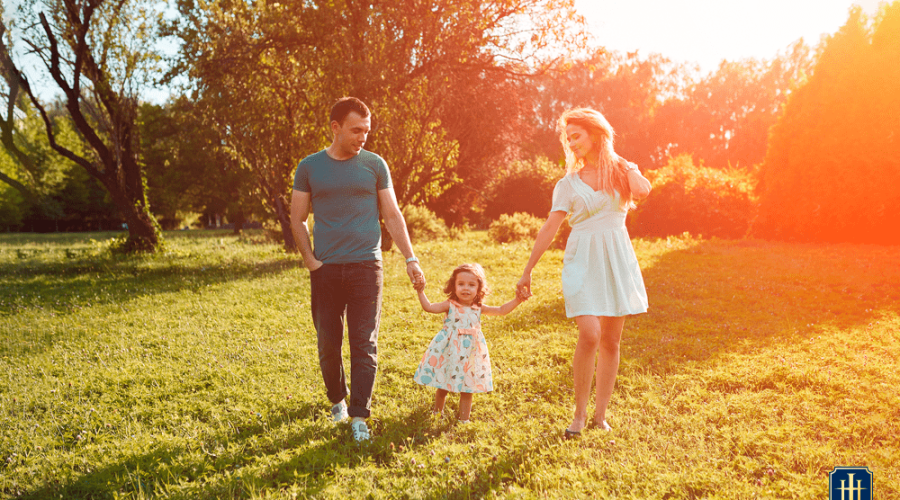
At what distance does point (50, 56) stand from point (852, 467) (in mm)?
17113

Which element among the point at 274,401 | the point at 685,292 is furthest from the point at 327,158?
the point at 685,292

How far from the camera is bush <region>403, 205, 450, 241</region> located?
818 inches

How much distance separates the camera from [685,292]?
30.5 feet

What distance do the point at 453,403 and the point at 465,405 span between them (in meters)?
0.47

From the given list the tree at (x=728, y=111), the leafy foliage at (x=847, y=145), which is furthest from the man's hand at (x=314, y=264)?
the tree at (x=728, y=111)

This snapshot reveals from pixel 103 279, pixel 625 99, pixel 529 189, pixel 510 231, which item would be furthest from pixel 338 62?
pixel 625 99

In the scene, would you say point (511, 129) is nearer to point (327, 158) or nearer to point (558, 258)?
point (558, 258)

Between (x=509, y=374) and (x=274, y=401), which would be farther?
(x=509, y=374)

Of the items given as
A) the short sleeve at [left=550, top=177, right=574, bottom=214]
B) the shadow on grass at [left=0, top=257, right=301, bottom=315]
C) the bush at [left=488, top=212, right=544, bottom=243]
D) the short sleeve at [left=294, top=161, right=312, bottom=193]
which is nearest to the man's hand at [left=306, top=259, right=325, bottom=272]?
the short sleeve at [left=294, top=161, right=312, bottom=193]

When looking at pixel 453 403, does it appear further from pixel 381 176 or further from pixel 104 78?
pixel 104 78

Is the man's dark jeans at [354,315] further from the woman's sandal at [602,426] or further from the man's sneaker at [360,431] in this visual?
the woman's sandal at [602,426]

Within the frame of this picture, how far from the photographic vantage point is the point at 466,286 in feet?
14.0

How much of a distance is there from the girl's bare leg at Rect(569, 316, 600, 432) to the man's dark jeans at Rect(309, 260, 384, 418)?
4.85 feet

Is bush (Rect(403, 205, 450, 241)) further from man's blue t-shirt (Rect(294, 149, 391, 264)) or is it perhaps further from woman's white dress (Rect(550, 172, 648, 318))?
woman's white dress (Rect(550, 172, 648, 318))
